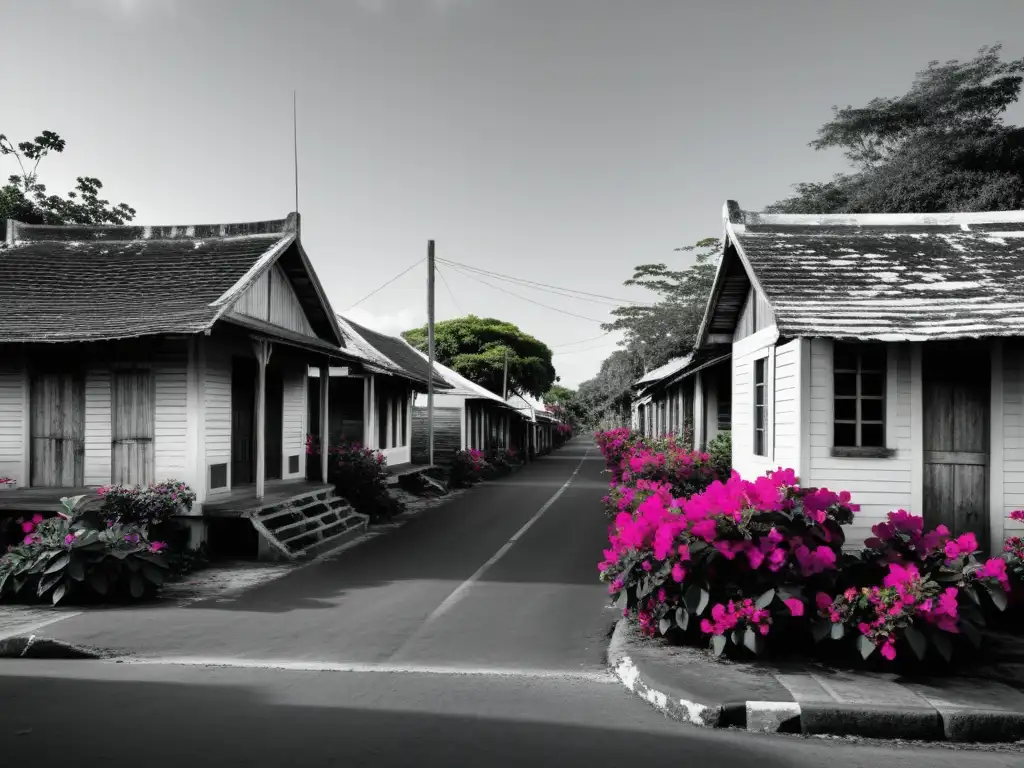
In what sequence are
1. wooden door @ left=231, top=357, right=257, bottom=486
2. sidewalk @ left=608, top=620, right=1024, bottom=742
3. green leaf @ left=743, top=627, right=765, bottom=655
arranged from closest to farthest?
sidewalk @ left=608, top=620, right=1024, bottom=742 < green leaf @ left=743, top=627, right=765, bottom=655 < wooden door @ left=231, top=357, right=257, bottom=486

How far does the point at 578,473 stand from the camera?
35.0m

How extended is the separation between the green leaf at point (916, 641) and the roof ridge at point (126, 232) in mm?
12943

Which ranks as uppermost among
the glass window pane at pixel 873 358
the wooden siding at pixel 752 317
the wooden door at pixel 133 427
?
the wooden siding at pixel 752 317

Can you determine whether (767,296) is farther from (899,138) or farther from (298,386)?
(899,138)

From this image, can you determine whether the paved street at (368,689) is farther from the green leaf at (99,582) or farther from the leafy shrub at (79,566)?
the leafy shrub at (79,566)

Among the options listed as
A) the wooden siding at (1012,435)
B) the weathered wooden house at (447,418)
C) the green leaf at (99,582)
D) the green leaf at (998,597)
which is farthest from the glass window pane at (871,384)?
the weathered wooden house at (447,418)

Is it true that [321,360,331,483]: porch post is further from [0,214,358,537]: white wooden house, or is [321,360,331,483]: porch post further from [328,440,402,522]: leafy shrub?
[0,214,358,537]: white wooden house

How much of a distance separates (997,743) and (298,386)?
14082mm

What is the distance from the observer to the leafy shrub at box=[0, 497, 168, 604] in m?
8.97


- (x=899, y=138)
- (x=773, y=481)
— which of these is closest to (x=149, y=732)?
(x=773, y=481)

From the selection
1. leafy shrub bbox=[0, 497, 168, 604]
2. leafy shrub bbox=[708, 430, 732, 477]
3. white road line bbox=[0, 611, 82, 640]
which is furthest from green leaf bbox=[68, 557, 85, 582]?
leafy shrub bbox=[708, 430, 732, 477]

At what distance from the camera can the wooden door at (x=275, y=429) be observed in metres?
16.1

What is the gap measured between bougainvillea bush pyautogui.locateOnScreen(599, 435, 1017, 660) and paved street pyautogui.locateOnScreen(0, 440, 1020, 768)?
0.98 meters

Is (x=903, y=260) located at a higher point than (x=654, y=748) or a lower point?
higher
